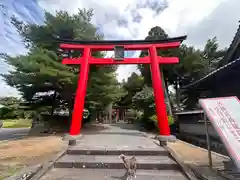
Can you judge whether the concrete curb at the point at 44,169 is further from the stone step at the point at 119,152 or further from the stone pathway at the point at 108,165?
the stone step at the point at 119,152

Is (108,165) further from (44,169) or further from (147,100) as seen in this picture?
(147,100)

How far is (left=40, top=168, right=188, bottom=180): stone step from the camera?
14.1ft

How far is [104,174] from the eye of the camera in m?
4.58

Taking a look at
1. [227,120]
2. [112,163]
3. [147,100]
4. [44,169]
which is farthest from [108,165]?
[147,100]

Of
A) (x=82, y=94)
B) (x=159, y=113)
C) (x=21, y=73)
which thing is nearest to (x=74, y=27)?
(x=21, y=73)

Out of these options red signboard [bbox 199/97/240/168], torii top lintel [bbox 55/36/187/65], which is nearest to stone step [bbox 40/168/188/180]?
red signboard [bbox 199/97/240/168]

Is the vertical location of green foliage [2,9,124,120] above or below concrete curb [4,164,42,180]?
above

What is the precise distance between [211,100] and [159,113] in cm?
540

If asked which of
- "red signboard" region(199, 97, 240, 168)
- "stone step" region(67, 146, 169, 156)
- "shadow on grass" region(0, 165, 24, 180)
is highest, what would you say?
"red signboard" region(199, 97, 240, 168)

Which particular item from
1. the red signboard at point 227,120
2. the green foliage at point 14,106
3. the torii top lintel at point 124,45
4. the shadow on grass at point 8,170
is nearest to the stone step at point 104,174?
the shadow on grass at point 8,170

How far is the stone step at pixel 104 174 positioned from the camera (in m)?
4.30

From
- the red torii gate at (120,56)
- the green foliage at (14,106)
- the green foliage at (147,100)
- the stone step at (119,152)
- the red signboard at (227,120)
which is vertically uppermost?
the red torii gate at (120,56)

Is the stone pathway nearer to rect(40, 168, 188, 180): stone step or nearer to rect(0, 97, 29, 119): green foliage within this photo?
rect(40, 168, 188, 180): stone step

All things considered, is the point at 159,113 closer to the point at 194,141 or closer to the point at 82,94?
the point at 194,141
